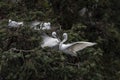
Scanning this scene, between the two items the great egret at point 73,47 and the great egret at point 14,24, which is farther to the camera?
the great egret at point 14,24

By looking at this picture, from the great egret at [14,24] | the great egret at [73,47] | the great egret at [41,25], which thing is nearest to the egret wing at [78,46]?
the great egret at [73,47]

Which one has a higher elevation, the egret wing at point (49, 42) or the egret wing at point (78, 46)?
the egret wing at point (49, 42)

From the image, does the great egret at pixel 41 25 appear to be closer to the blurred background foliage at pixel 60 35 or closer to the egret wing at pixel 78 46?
the blurred background foliage at pixel 60 35

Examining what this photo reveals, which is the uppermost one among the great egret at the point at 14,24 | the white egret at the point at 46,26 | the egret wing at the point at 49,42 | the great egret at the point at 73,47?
the great egret at the point at 14,24

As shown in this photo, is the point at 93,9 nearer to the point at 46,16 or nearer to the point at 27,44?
the point at 46,16

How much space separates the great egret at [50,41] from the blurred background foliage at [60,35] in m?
0.03

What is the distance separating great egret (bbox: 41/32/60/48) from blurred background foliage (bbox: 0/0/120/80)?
0.10 ft

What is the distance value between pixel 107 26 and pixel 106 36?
3.3 inches

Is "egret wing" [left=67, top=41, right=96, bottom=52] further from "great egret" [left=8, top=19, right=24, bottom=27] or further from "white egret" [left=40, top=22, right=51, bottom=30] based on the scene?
"great egret" [left=8, top=19, right=24, bottom=27]

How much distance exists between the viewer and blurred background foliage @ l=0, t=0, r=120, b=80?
1.58 m

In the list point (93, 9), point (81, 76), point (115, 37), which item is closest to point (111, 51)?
point (115, 37)

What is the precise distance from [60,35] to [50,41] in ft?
0.33

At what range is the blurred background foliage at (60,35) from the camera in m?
1.58

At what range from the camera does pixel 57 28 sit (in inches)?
71.4
